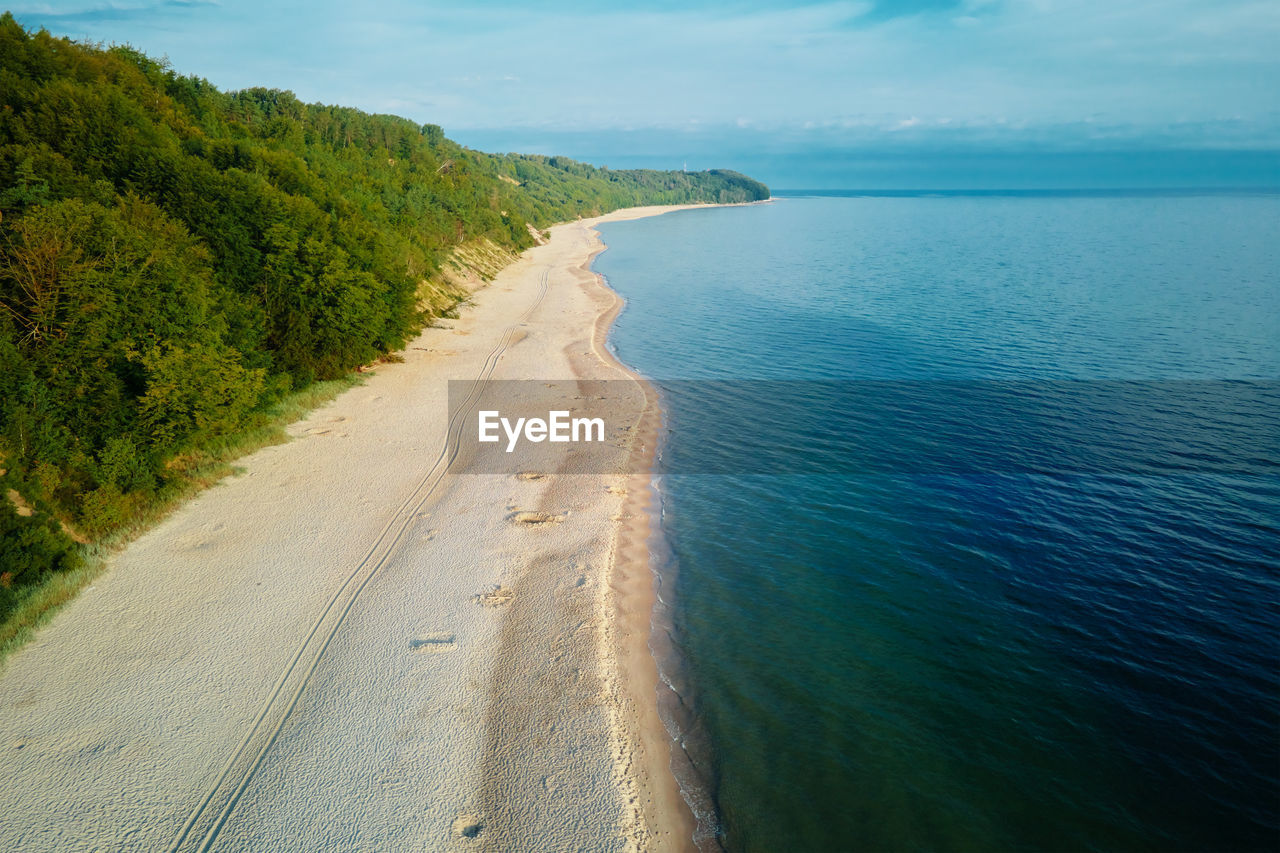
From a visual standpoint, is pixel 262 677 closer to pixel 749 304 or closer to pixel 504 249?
pixel 749 304

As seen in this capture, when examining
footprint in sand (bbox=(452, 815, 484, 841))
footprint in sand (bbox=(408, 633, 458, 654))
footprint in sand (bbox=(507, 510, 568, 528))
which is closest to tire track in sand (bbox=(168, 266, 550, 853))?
footprint in sand (bbox=(408, 633, 458, 654))

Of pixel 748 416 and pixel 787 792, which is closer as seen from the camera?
pixel 787 792

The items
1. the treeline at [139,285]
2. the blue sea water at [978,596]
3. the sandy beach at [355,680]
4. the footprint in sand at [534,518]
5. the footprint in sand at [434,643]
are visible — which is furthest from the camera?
the footprint in sand at [534,518]

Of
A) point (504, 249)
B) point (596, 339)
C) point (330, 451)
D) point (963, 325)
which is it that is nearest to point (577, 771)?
point (330, 451)

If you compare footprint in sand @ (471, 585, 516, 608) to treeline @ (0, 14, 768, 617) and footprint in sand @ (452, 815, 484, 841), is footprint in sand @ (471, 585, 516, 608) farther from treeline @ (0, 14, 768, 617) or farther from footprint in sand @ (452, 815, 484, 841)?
treeline @ (0, 14, 768, 617)

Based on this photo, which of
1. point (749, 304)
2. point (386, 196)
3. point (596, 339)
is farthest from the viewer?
point (749, 304)

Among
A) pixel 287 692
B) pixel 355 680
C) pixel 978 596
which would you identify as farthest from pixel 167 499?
pixel 978 596

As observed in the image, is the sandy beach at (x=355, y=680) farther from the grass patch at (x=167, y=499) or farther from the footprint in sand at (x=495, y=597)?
the grass patch at (x=167, y=499)

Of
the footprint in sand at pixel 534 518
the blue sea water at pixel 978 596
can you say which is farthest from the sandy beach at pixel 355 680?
the blue sea water at pixel 978 596
